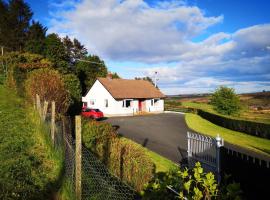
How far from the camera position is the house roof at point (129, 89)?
4162 centimetres

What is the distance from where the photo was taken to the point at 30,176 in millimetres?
7328

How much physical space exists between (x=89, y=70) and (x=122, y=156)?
5457 cm

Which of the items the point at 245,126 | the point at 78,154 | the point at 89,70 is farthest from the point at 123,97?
the point at 78,154

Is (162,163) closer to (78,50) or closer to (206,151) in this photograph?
(206,151)

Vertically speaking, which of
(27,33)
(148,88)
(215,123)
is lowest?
(215,123)

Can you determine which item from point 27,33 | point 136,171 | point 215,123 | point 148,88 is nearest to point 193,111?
point 148,88

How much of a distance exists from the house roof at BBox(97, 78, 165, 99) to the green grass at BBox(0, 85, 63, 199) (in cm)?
2863

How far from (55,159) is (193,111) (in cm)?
3822

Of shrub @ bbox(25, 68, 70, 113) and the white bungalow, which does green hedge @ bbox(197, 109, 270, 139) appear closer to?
the white bungalow

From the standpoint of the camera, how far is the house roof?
41.6m

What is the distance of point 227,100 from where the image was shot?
1430 inches

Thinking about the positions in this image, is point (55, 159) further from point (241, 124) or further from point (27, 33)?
point (27, 33)

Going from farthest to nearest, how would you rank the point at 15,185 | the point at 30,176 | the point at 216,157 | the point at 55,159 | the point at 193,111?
the point at 193,111
the point at 216,157
the point at 55,159
the point at 30,176
the point at 15,185

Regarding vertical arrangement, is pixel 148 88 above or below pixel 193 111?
above
